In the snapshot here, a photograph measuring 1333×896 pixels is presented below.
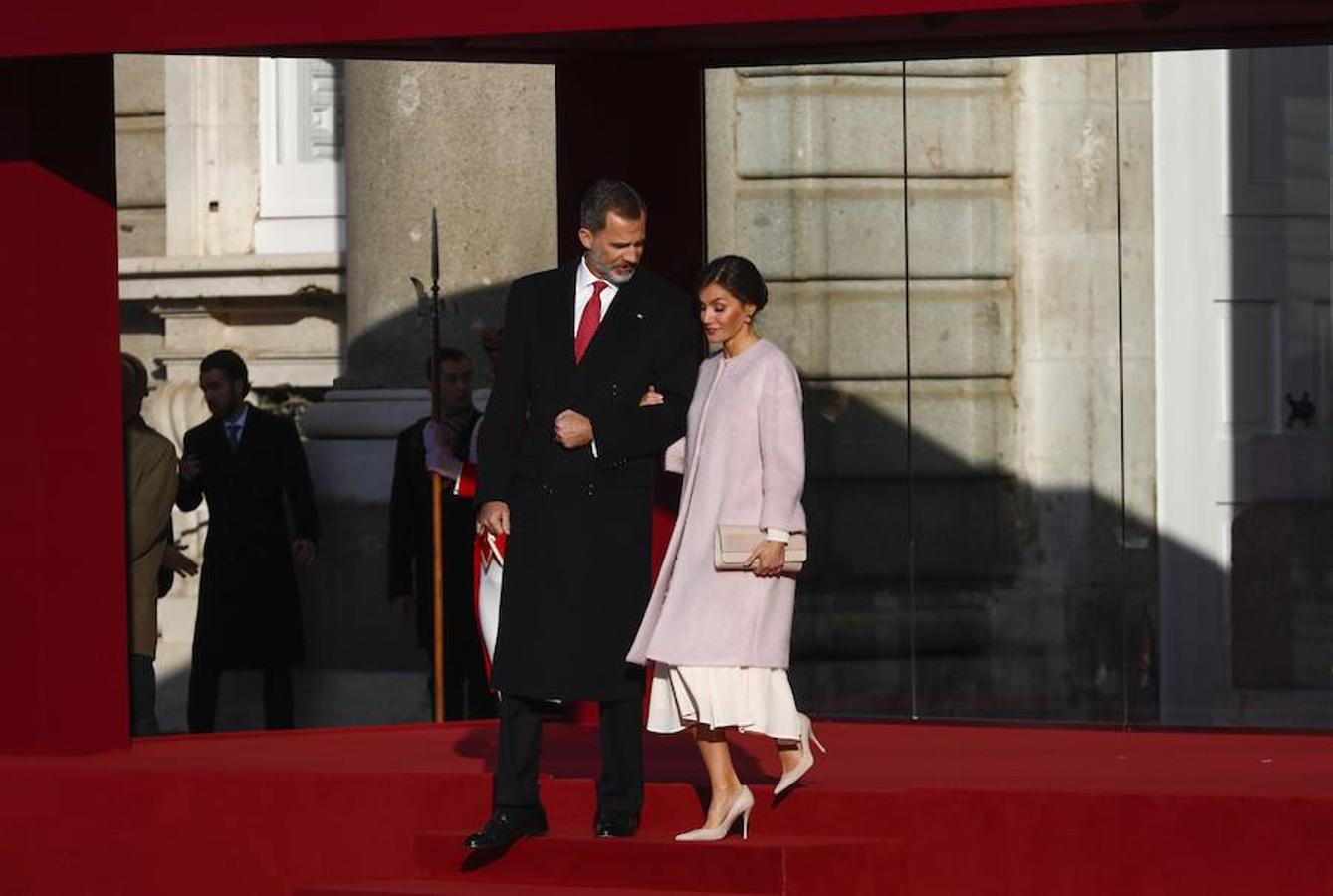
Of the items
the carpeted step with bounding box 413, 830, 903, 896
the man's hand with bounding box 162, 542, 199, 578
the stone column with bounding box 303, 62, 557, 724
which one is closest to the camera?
the carpeted step with bounding box 413, 830, 903, 896

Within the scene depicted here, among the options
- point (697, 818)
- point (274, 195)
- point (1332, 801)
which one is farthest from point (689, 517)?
point (274, 195)

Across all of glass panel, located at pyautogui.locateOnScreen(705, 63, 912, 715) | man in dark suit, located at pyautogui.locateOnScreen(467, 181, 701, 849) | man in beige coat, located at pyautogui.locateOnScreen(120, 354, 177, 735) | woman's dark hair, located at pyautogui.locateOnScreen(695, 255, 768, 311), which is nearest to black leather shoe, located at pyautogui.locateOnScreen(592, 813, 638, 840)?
man in dark suit, located at pyautogui.locateOnScreen(467, 181, 701, 849)

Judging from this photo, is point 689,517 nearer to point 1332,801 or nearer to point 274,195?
point 1332,801

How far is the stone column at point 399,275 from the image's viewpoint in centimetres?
1500

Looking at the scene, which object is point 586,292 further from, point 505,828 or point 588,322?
point 505,828

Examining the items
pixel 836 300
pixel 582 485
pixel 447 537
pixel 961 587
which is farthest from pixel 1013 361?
pixel 582 485

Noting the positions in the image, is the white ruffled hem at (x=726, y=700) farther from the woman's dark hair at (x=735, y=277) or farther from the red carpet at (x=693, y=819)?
the woman's dark hair at (x=735, y=277)

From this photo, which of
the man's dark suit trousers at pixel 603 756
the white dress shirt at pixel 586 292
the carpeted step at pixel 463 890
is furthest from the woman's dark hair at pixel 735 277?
the carpeted step at pixel 463 890

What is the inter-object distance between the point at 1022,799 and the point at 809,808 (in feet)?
2.04

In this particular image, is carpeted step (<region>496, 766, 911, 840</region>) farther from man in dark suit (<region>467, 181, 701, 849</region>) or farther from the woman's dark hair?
the woman's dark hair

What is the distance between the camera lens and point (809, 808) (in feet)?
33.2

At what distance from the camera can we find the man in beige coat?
12742 millimetres

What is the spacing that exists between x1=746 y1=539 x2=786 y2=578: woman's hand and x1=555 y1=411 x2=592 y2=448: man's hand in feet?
2.00

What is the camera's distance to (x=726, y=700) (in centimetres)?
977
